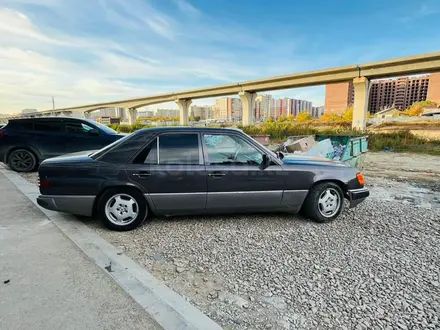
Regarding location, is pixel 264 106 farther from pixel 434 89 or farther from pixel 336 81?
pixel 336 81

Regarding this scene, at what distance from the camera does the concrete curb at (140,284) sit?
2.11 meters

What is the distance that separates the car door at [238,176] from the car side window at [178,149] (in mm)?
160

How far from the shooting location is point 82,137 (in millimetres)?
8117

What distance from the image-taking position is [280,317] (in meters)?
2.19

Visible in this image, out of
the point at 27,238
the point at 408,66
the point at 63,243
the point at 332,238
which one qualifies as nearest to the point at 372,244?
the point at 332,238

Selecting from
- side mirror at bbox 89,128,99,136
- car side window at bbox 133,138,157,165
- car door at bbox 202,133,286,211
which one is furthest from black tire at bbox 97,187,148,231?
side mirror at bbox 89,128,99,136

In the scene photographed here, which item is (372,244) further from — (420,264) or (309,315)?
(309,315)

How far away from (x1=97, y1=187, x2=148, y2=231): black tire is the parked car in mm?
4888

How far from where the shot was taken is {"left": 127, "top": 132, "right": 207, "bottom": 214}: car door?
3.78 m

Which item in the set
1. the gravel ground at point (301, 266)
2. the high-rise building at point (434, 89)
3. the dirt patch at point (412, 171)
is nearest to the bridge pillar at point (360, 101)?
the dirt patch at point (412, 171)

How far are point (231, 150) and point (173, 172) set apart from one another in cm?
90

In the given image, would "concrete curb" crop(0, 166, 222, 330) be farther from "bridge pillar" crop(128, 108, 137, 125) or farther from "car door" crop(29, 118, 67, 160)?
"bridge pillar" crop(128, 108, 137, 125)

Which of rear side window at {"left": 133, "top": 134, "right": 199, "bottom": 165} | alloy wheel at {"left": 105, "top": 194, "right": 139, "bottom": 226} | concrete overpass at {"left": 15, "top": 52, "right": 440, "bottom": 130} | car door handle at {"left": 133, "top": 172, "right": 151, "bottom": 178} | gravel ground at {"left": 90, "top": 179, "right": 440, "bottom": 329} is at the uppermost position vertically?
concrete overpass at {"left": 15, "top": 52, "right": 440, "bottom": 130}

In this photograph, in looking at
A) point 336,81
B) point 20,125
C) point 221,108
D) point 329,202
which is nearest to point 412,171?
point 329,202
